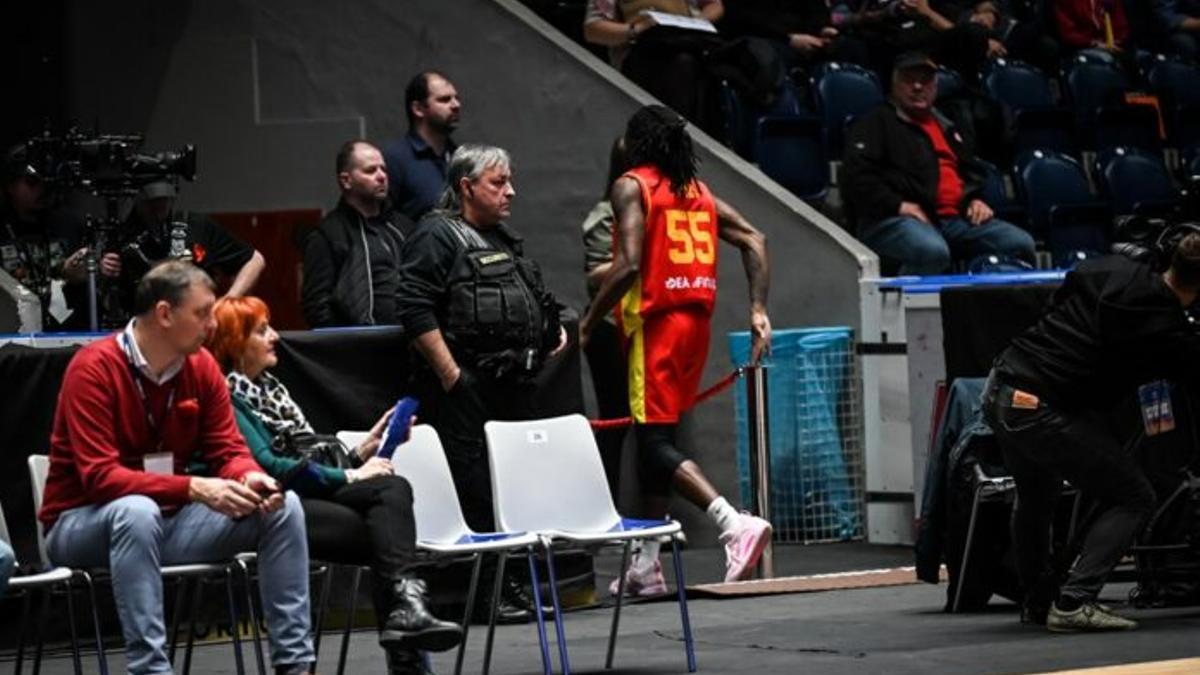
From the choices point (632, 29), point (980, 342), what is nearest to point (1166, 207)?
point (632, 29)

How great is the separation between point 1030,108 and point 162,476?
887 centimetres

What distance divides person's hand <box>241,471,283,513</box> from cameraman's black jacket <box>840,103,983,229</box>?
6.04 metres

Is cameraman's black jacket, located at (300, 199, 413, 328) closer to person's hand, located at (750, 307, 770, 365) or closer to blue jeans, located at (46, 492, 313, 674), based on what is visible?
person's hand, located at (750, 307, 770, 365)

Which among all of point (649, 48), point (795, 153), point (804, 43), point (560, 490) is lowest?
point (560, 490)

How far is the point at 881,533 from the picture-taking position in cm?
1257

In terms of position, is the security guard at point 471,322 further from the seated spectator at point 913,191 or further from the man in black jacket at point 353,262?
the seated spectator at point 913,191

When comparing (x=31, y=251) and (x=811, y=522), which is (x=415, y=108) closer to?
(x=31, y=251)

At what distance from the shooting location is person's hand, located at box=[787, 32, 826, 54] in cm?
1545

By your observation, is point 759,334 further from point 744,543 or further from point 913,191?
point 913,191

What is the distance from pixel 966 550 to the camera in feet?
32.9

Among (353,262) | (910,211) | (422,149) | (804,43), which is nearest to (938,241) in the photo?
(910,211)

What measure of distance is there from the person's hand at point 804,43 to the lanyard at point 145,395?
315 inches

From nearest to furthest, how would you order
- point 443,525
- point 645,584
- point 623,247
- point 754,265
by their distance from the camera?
point 443,525
point 645,584
point 623,247
point 754,265

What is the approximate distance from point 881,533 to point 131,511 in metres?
5.51
